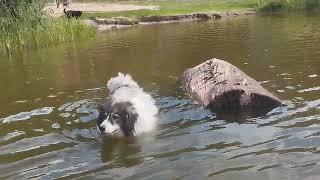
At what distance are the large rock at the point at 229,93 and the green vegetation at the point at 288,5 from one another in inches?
1277

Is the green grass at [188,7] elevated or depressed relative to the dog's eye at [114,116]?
elevated

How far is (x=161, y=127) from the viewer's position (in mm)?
9555

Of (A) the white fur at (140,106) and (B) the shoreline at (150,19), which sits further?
(B) the shoreline at (150,19)

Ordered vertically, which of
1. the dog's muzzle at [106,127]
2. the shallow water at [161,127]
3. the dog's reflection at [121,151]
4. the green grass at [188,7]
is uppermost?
the green grass at [188,7]

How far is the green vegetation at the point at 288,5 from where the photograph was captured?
42.1 metres

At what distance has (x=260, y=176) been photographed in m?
6.87

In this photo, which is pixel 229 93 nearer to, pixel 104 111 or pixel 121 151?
pixel 104 111

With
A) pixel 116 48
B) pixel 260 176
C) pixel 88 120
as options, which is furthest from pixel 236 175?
pixel 116 48

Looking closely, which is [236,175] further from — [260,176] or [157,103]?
[157,103]

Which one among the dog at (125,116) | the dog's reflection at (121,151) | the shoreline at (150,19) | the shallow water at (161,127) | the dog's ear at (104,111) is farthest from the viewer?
the shoreline at (150,19)

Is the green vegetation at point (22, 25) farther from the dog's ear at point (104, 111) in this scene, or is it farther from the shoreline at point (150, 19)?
the dog's ear at point (104, 111)

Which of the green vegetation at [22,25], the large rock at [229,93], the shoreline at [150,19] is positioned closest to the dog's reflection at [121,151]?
the large rock at [229,93]

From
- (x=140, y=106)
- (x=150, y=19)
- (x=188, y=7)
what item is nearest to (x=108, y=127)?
(x=140, y=106)

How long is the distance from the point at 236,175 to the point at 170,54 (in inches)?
518
